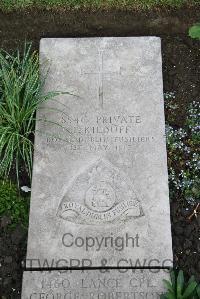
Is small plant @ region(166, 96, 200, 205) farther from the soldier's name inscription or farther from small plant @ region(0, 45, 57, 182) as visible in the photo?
small plant @ region(0, 45, 57, 182)

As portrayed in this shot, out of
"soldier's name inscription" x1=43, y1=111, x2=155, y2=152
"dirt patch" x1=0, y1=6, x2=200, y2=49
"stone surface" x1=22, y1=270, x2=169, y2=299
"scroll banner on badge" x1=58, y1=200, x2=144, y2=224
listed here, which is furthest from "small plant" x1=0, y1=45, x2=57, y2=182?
"stone surface" x1=22, y1=270, x2=169, y2=299

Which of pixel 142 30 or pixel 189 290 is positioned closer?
pixel 189 290

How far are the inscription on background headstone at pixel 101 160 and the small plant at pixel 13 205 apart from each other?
16 cm

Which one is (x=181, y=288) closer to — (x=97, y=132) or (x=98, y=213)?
(x=98, y=213)

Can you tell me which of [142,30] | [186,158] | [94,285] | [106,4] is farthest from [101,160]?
[106,4]

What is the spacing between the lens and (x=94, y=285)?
10.4ft

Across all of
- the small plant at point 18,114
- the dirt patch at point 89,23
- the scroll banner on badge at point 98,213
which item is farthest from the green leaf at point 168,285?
the dirt patch at point 89,23

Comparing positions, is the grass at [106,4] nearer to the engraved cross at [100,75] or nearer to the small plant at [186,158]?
the engraved cross at [100,75]

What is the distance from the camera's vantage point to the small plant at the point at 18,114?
11.8 ft

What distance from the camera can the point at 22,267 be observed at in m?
3.36

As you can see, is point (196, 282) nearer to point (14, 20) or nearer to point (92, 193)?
point (92, 193)

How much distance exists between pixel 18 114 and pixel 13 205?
2.35 ft

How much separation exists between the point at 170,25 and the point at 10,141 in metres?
1.90

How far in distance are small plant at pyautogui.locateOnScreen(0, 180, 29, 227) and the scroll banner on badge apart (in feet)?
1.06
